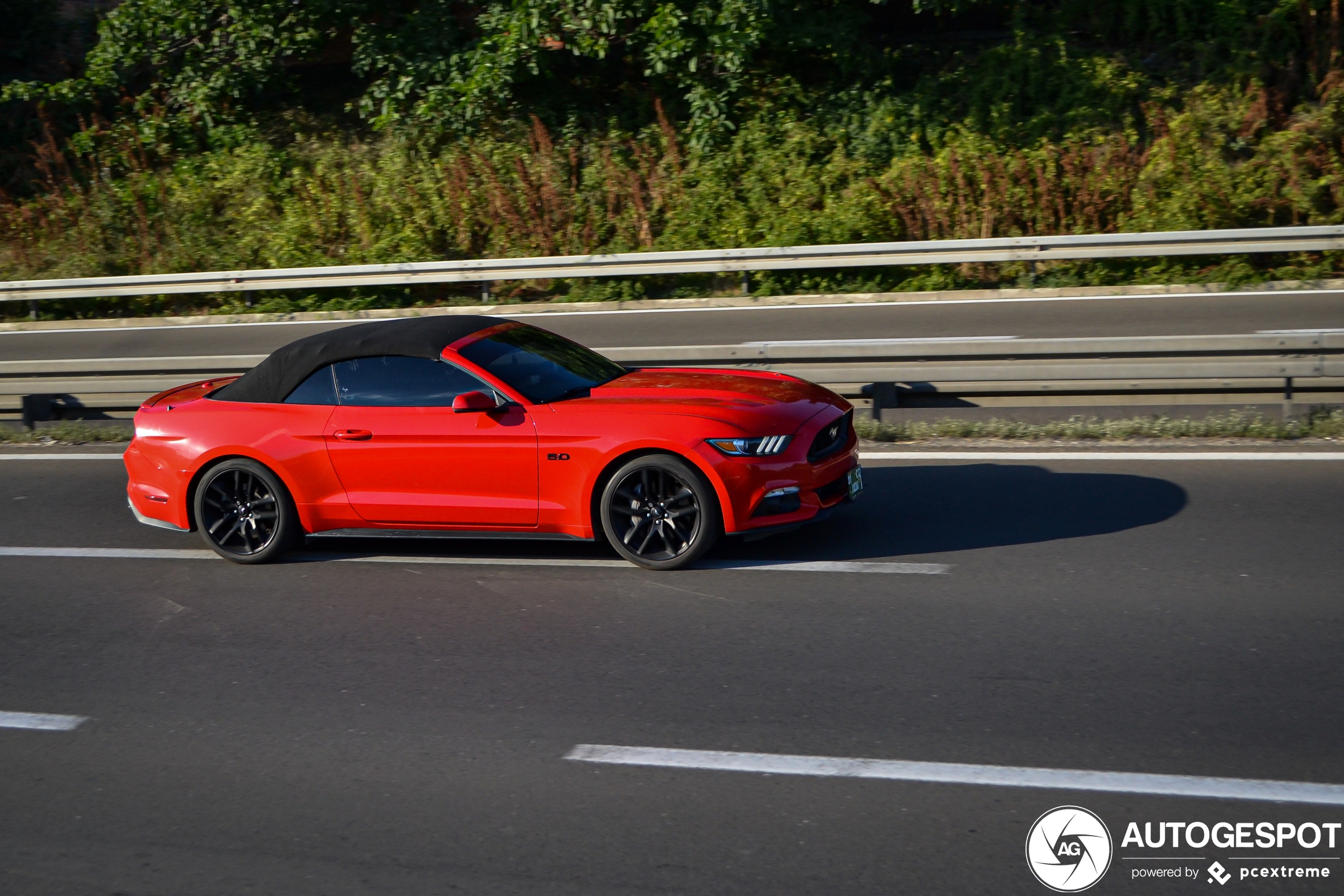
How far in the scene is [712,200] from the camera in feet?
65.5

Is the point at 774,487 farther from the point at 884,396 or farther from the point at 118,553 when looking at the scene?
the point at 118,553

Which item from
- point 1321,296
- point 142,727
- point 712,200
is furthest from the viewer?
point 712,200

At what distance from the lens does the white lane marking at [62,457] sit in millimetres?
10961

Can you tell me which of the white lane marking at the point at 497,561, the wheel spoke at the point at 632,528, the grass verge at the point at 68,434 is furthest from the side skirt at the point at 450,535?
the grass verge at the point at 68,434

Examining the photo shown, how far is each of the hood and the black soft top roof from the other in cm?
101

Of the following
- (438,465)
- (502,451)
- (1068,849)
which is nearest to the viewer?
(1068,849)

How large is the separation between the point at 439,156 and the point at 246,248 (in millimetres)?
3761

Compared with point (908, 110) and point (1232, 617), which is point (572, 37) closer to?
point (908, 110)

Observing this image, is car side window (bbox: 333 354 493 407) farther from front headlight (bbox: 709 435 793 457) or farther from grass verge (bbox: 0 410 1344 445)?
grass verge (bbox: 0 410 1344 445)

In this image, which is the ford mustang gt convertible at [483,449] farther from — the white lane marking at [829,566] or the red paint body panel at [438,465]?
the white lane marking at [829,566]

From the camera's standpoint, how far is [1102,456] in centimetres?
872

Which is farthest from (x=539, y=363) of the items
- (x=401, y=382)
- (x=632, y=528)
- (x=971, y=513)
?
(x=971, y=513)

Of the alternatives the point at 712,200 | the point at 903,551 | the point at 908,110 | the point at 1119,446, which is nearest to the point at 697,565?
the point at 903,551

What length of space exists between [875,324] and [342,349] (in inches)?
358
